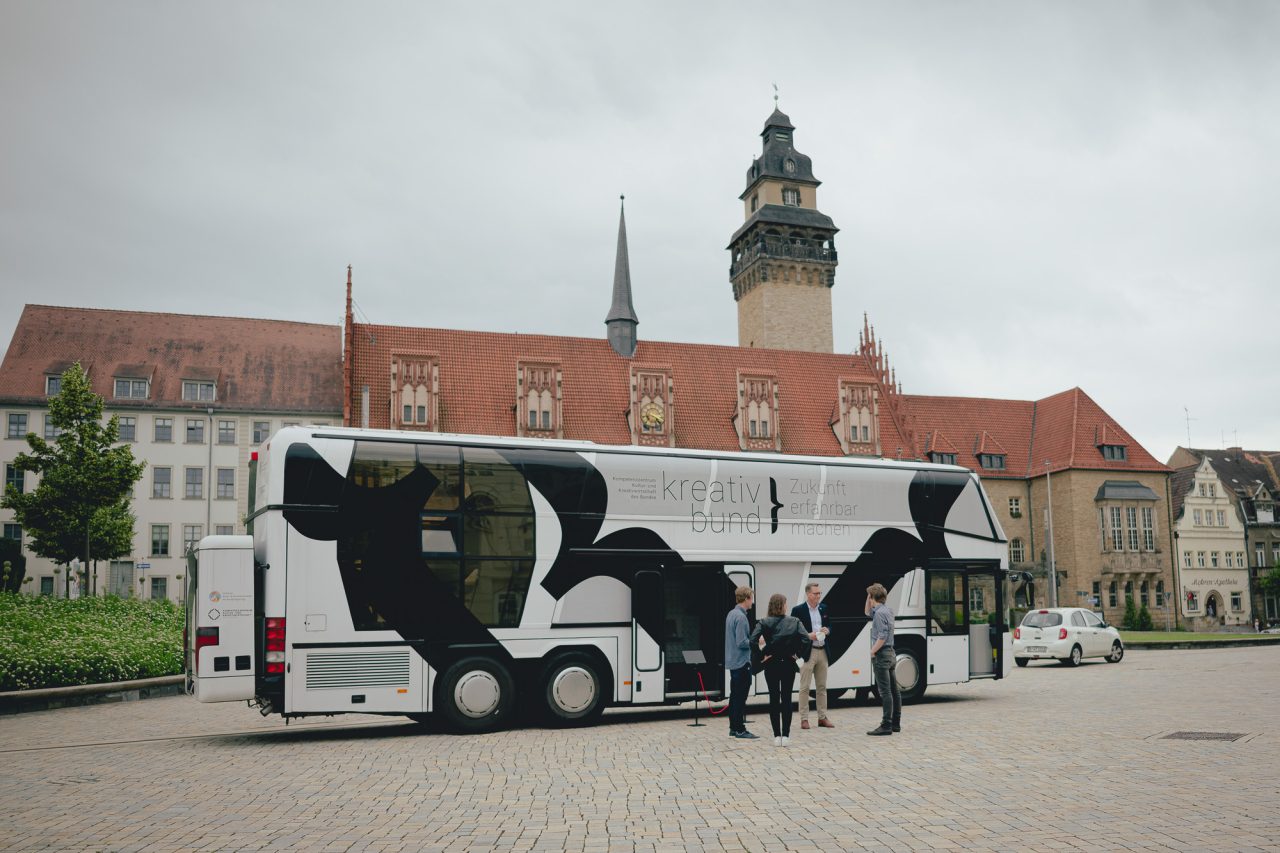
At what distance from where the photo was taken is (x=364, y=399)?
50.1 m

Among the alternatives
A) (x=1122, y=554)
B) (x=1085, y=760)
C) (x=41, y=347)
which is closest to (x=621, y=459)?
(x=1085, y=760)

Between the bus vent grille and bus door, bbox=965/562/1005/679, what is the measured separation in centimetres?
954

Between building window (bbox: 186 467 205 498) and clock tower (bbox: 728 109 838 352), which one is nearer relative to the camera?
building window (bbox: 186 467 205 498)

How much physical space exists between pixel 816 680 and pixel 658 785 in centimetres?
517

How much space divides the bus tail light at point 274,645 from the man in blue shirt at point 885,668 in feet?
23.2

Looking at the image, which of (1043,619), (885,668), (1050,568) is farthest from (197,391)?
(885,668)

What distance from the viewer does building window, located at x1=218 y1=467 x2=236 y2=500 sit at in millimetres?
61969

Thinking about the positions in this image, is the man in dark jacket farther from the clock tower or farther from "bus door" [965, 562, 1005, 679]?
the clock tower

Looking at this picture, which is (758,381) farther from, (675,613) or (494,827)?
(494,827)

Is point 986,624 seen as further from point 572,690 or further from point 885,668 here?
point 572,690

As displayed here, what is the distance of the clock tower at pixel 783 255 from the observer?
73.2 metres

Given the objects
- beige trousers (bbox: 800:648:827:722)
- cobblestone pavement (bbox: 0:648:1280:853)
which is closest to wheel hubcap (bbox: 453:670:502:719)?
cobblestone pavement (bbox: 0:648:1280:853)

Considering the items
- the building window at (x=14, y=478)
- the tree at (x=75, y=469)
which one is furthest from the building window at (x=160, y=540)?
the tree at (x=75, y=469)

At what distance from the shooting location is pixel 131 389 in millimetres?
61156
